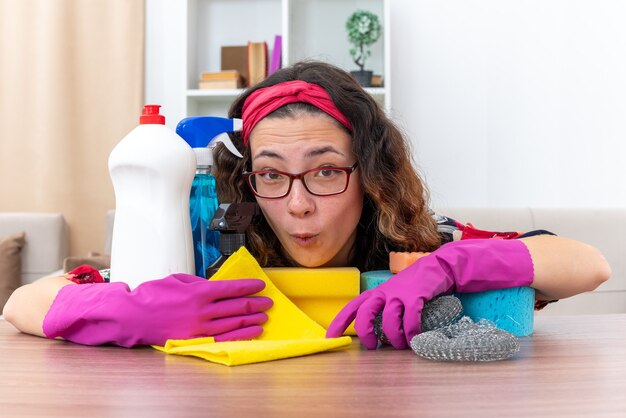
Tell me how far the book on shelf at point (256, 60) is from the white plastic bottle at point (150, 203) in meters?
2.22

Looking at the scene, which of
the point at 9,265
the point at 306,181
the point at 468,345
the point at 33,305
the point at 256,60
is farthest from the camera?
the point at 256,60

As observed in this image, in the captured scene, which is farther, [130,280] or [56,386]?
[130,280]

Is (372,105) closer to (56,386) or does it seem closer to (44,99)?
(56,386)

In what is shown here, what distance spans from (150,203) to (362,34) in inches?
88.8

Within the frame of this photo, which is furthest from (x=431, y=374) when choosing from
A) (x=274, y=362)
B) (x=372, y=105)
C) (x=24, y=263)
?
(x=24, y=263)

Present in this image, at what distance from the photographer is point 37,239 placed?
3.09 meters

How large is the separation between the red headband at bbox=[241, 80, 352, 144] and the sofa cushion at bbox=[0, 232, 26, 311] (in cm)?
200

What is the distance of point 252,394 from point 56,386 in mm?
197

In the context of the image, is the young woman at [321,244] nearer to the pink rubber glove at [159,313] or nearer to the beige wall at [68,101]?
the pink rubber glove at [159,313]

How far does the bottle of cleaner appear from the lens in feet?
3.52

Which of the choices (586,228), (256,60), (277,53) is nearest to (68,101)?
(256,60)

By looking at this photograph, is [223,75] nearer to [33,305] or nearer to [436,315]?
[33,305]

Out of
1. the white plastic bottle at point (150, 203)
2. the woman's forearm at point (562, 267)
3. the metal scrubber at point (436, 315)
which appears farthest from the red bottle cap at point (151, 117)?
the woman's forearm at point (562, 267)

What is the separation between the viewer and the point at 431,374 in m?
0.77
